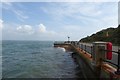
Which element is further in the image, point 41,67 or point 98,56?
point 41,67

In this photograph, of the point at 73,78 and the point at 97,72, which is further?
the point at 73,78

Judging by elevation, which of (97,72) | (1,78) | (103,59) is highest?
(103,59)

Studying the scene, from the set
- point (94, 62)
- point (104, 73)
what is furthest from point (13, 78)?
point (104, 73)

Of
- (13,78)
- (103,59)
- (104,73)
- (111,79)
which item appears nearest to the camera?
(111,79)

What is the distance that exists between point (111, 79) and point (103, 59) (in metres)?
1.91

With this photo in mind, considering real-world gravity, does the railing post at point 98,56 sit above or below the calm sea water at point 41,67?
above

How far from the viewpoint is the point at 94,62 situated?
361 inches

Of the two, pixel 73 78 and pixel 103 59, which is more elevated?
pixel 103 59

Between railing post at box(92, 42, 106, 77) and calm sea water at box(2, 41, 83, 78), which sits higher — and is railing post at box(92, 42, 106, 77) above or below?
above

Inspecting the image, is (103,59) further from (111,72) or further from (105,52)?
(111,72)

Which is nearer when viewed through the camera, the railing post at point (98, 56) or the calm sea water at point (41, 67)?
the railing post at point (98, 56)

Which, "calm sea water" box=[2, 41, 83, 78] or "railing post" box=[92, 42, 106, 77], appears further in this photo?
"calm sea water" box=[2, 41, 83, 78]

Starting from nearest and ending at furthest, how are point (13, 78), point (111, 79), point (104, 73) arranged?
point (111, 79) < point (104, 73) < point (13, 78)

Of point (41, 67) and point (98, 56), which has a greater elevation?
point (98, 56)
